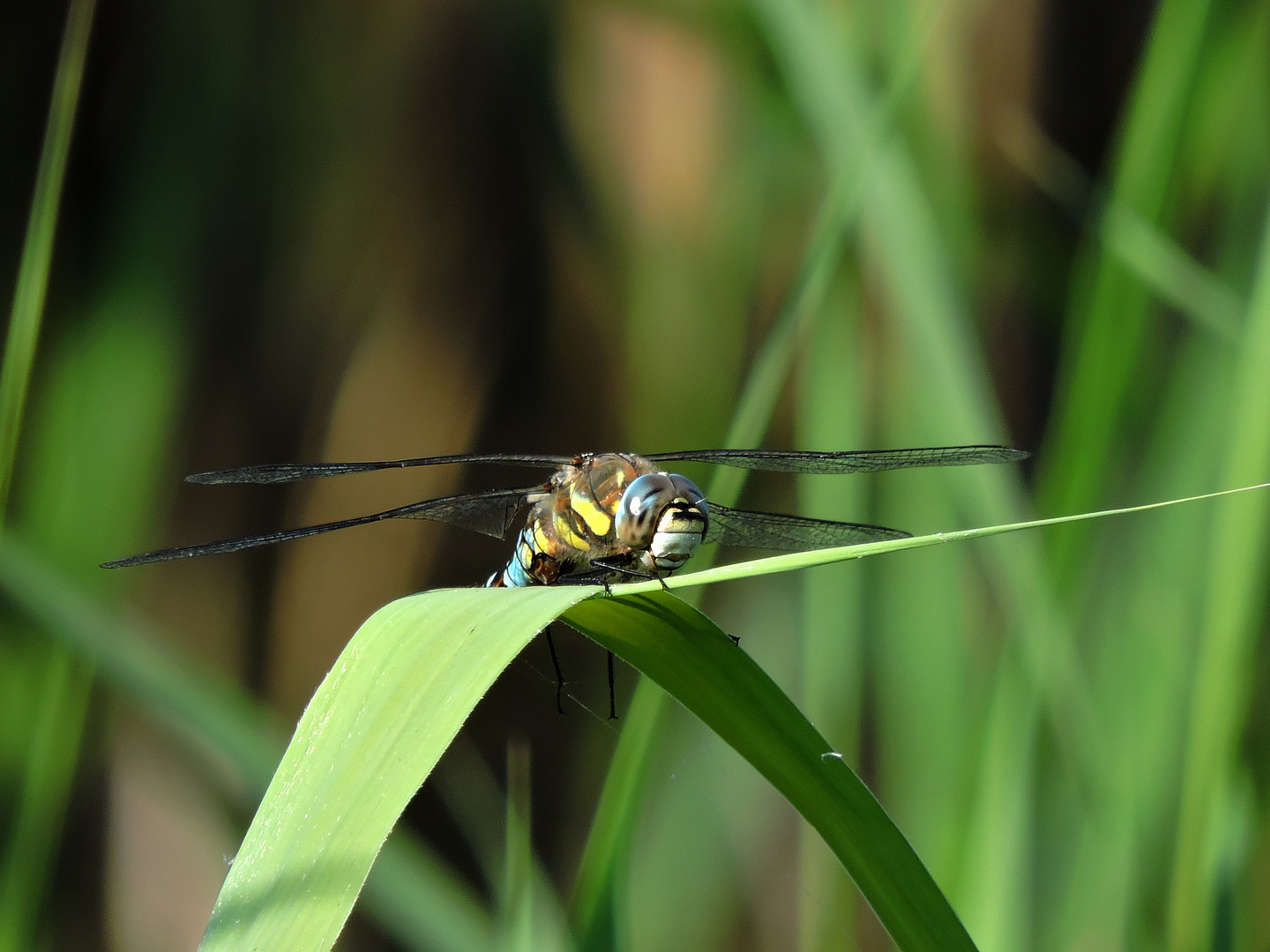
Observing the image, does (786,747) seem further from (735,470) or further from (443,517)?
(443,517)

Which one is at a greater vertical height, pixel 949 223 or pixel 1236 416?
pixel 949 223

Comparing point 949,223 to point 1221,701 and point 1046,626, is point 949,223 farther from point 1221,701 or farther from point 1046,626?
point 1221,701

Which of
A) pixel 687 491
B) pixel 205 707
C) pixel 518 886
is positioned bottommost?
pixel 518 886

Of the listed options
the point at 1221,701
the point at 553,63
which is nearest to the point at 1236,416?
the point at 1221,701

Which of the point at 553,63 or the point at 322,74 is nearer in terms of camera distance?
the point at 322,74

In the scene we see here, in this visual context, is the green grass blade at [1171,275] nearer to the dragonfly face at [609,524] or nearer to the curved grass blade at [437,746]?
the dragonfly face at [609,524]

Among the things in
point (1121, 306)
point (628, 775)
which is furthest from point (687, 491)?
point (1121, 306)

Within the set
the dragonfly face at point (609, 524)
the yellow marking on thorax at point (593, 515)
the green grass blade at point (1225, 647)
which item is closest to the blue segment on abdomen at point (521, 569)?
the dragonfly face at point (609, 524)
